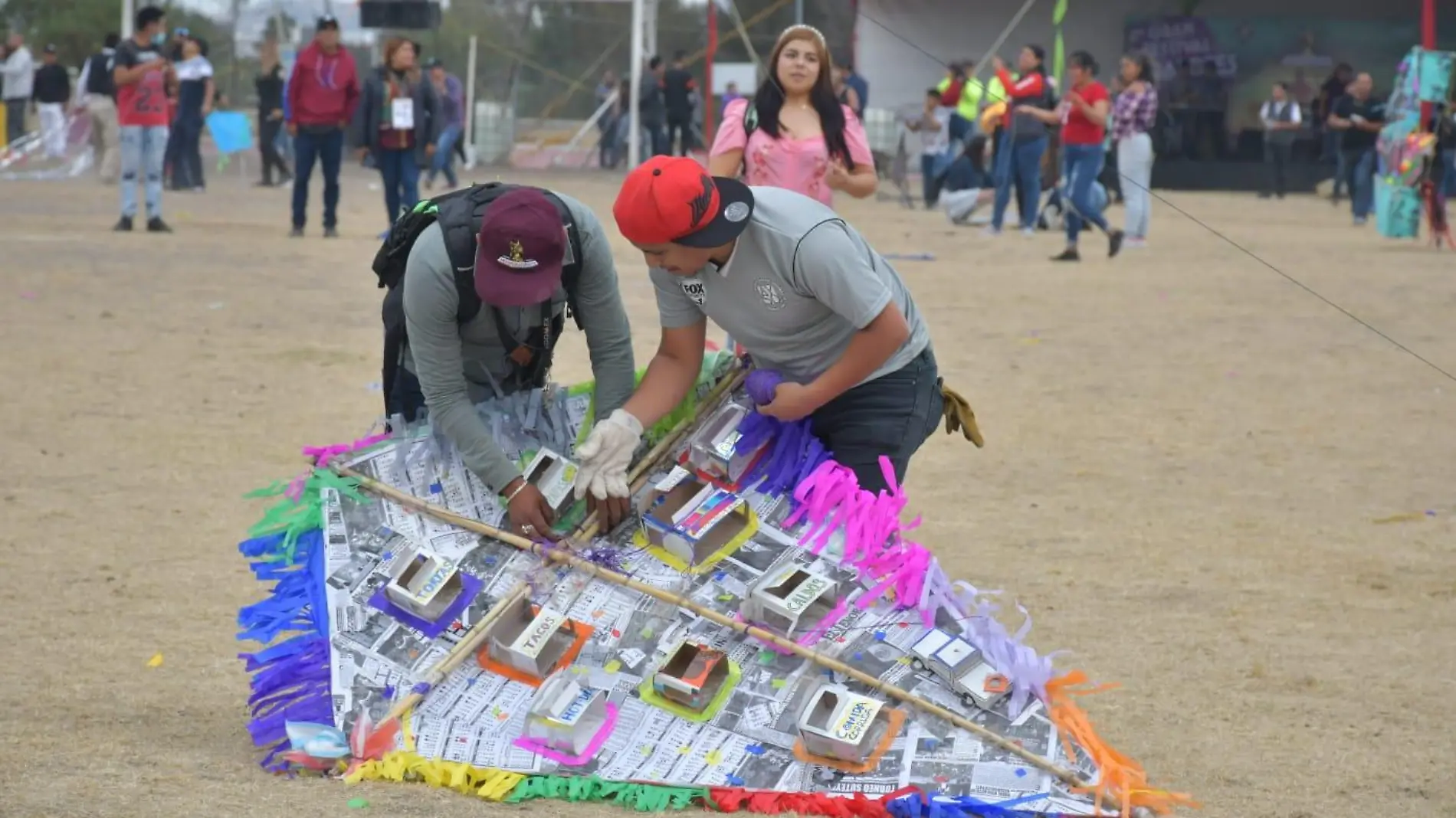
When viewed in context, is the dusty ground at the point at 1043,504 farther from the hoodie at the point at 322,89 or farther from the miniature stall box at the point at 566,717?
the hoodie at the point at 322,89

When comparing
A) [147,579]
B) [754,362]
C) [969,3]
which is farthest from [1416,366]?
[969,3]

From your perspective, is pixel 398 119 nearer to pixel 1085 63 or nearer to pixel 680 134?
pixel 1085 63

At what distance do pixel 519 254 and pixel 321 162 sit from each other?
11.2m

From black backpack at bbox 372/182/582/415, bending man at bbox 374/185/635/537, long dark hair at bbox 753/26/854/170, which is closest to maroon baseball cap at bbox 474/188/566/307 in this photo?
bending man at bbox 374/185/635/537

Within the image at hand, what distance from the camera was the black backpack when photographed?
395 cm

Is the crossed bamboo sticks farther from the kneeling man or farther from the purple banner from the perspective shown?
the purple banner

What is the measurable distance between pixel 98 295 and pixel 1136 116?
8347 mm

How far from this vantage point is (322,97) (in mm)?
13883

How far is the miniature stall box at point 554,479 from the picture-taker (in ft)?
13.3

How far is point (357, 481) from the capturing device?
4.04 m

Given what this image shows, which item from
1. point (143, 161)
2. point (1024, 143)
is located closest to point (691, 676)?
point (143, 161)

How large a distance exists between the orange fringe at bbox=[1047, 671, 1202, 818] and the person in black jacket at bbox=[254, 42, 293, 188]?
1808cm

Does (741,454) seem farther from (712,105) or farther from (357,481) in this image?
(712,105)

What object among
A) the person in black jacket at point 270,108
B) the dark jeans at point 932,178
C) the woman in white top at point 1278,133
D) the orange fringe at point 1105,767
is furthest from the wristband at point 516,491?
the woman in white top at point 1278,133
